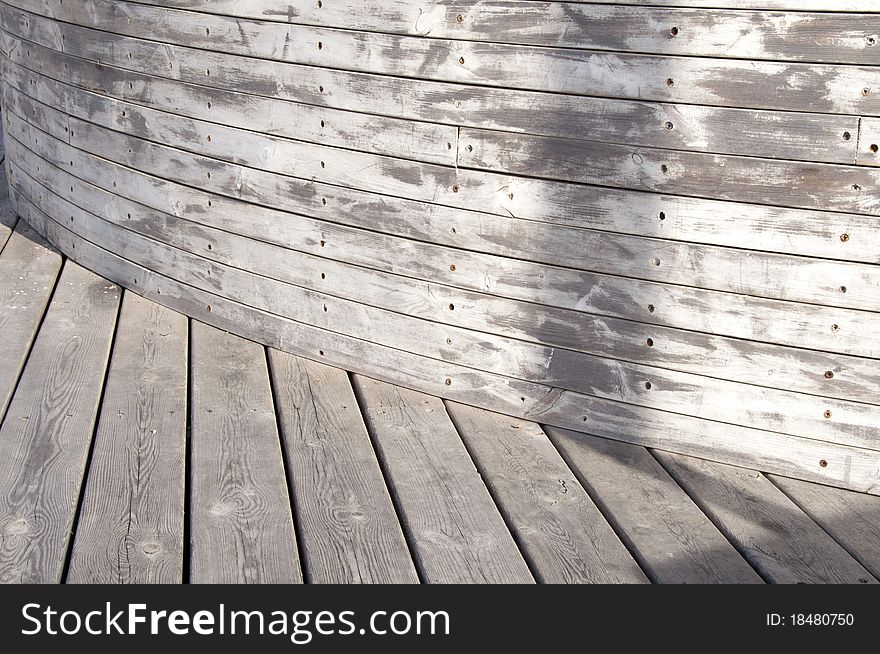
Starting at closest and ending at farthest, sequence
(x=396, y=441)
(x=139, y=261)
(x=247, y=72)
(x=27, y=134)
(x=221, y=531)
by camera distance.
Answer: (x=221, y=531), (x=396, y=441), (x=247, y=72), (x=139, y=261), (x=27, y=134)

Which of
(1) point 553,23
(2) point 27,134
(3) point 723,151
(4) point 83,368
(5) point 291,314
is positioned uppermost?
(1) point 553,23

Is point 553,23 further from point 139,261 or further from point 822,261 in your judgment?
point 139,261

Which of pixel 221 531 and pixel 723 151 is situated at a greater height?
pixel 723 151

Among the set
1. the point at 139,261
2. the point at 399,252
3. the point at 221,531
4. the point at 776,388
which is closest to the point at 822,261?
the point at 776,388

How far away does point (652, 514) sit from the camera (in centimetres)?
234

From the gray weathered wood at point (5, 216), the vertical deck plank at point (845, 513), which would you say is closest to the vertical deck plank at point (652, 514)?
the vertical deck plank at point (845, 513)

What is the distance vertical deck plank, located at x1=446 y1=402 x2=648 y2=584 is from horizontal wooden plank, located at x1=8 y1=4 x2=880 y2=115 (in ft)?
2.88

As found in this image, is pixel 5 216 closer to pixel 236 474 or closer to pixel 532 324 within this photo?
pixel 236 474

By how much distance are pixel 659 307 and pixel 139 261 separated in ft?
6.58

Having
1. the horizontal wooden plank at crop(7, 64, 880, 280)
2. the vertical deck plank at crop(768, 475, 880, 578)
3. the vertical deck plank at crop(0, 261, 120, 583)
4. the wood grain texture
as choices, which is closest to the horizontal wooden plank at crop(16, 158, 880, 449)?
the vertical deck plank at crop(768, 475, 880, 578)

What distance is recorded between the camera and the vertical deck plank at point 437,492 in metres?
2.10

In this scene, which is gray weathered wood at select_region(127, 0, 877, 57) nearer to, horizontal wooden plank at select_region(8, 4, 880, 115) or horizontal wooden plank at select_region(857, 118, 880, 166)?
horizontal wooden plank at select_region(8, 4, 880, 115)

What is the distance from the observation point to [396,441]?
265 cm

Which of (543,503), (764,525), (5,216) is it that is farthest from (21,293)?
(764,525)
